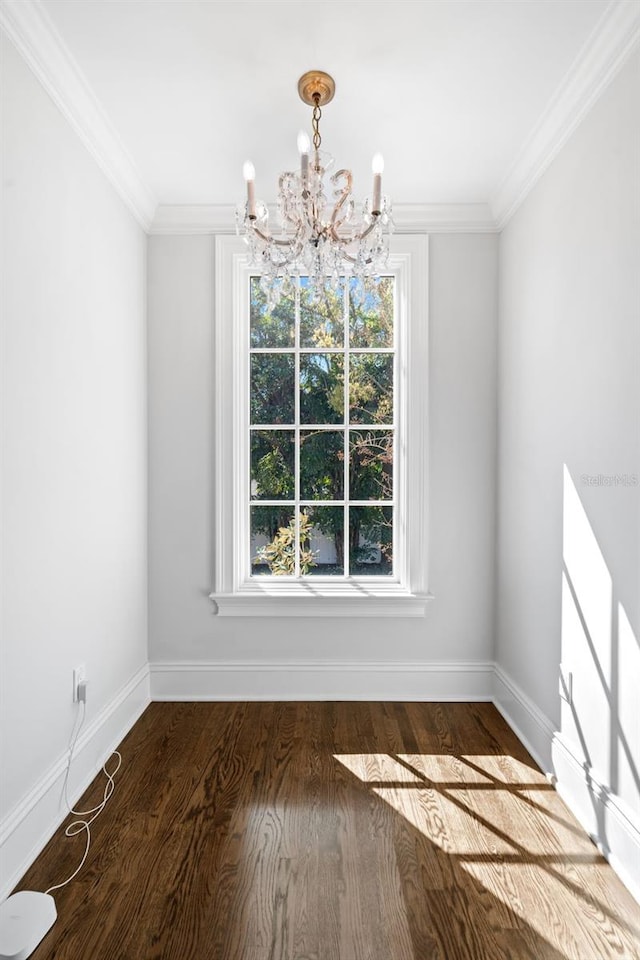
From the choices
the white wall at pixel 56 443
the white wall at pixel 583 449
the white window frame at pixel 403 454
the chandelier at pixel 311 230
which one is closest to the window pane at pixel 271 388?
the white window frame at pixel 403 454

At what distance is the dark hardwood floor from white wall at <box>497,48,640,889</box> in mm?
268

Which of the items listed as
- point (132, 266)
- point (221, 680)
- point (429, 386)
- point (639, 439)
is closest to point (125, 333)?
point (132, 266)

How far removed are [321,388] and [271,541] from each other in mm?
914

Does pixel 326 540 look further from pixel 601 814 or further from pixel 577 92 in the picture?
pixel 577 92

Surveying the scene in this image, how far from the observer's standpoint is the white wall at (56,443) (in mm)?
1871

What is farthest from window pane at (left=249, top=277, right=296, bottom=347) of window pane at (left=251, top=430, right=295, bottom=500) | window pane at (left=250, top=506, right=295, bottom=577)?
window pane at (left=250, top=506, right=295, bottom=577)

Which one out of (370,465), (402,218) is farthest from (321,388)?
(402,218)

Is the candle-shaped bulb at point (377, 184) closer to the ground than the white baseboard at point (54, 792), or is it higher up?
higher up

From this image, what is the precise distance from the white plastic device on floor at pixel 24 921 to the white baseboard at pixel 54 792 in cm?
9

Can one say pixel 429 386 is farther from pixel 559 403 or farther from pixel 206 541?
pixel 206 541

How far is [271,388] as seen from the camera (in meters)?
3.45

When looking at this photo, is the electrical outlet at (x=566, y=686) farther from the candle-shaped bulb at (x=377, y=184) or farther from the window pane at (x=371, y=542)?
the candle-shaped bulb at (x=377, y=184)

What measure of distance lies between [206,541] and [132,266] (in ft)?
4.84

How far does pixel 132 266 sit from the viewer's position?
3.07 metres
